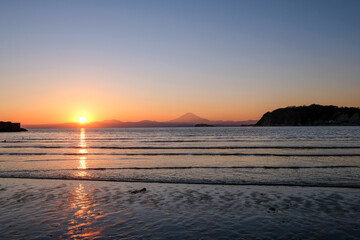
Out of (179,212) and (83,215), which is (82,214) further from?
(179,212)

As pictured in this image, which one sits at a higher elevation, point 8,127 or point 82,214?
point 8,127

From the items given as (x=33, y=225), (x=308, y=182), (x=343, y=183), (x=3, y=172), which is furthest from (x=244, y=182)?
(x=3, y=172)

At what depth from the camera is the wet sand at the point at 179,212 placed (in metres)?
6.89

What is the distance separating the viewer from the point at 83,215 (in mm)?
8438

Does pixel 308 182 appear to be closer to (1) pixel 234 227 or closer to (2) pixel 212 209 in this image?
(2) pixel 212 209

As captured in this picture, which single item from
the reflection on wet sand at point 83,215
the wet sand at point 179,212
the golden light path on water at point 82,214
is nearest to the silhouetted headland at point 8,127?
the wet sand at point 179,212

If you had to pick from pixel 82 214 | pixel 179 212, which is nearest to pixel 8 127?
pixel 82 214

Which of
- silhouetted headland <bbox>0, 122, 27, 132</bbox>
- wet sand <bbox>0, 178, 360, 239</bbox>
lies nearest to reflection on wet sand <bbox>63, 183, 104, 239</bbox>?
wet sand <bbox>0, 178, 360, 239</bbox>

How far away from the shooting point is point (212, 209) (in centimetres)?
905

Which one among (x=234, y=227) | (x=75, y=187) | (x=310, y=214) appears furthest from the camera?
(x=75, y=187)

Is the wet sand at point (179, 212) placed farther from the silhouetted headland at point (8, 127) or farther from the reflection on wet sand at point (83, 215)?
the silhouetted headland at point (8, 127)

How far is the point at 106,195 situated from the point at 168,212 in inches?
151

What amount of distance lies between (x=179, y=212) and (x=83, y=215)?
3053mm

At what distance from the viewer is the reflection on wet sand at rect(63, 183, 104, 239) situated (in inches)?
269
